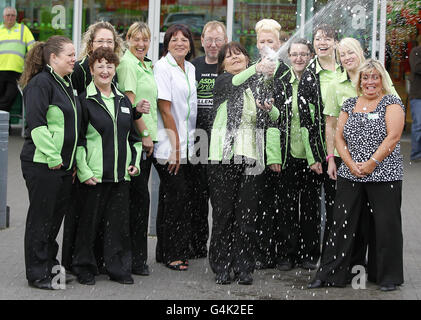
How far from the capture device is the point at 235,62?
7062 millimetres

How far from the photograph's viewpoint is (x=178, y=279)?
285 inches

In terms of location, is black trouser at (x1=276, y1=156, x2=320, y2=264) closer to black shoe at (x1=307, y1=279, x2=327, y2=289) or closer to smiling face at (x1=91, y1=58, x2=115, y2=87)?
black shoe at (x1=307, y1=279, x2=327, y2=289)

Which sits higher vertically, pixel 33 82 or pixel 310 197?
pixel 33 82

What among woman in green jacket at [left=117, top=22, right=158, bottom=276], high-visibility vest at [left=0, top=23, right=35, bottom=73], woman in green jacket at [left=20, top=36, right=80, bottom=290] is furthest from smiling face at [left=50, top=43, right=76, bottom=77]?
high-visibility vest at [left=0, top=23, right=35, bottom=73]

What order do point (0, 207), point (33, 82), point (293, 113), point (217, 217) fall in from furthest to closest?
point (0, 207) < point (293, 113) < point (217, 217) < point (33, 82)

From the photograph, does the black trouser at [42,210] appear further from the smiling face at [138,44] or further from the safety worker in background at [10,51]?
the safety worker in background at [10,51]

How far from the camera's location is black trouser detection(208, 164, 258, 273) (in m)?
7.07

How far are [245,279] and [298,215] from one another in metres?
→ 1.04

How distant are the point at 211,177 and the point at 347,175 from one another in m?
1.08

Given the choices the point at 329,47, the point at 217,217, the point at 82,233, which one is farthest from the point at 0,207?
the point at 329,47

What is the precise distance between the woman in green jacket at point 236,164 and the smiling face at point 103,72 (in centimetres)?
84

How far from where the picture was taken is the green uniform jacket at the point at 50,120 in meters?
6.52

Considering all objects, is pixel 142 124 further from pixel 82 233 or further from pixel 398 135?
pixel 398 135

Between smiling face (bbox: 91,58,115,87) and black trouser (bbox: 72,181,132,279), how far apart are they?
0.79m
